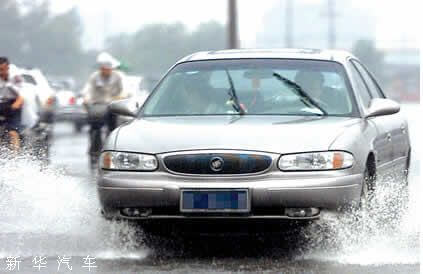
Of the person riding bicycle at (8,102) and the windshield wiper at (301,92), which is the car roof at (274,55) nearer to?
the windshield wiper at (301,92)

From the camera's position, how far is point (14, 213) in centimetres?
952

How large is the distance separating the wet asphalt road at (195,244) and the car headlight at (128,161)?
54 cm

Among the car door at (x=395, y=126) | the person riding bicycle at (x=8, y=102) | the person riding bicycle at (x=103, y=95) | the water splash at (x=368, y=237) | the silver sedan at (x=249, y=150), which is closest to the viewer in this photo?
the silver sedan at (x=249, y=150)

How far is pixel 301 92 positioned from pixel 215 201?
1.65m

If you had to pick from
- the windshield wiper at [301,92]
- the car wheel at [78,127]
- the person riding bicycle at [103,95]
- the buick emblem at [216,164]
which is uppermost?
the windshield wiper at [301,92]

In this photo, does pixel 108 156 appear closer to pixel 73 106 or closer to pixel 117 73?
pixel 117 73

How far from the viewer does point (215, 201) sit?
24.5 ft

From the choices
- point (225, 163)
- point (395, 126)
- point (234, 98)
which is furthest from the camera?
point (395, 126)

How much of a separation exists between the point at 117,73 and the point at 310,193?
9.68m

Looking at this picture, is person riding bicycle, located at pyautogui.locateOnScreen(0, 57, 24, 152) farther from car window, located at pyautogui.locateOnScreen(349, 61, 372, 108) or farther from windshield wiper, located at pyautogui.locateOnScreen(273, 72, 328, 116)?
windshield wiper, located at pyautogui.locateOnScreen(273, 72, 328, 116)

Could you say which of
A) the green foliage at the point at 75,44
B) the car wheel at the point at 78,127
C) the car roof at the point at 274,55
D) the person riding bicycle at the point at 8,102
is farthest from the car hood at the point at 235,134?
the green foliage at the point at 75,44

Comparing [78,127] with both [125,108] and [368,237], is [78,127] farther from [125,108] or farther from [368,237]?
[368,237]

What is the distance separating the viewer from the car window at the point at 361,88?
363 inches

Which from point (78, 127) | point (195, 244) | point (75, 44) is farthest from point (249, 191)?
point (75, 44)
